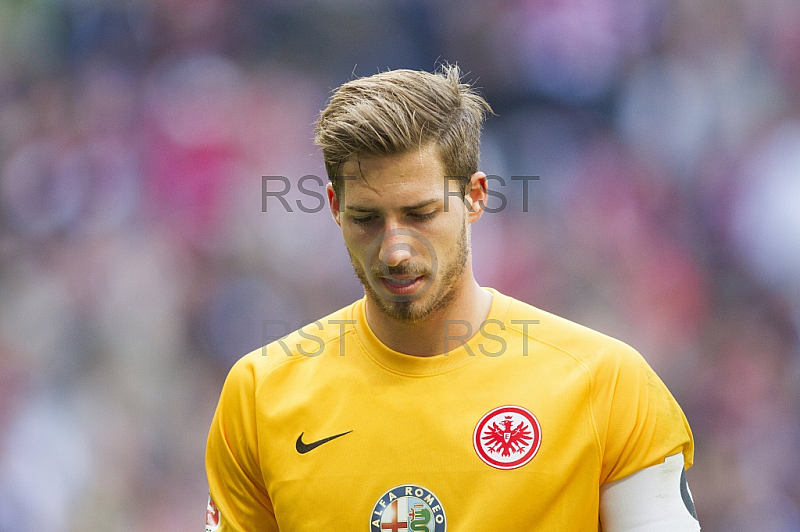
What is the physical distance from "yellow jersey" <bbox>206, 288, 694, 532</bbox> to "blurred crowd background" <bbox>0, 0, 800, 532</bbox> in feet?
9.26

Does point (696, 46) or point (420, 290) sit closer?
point (420, 290)

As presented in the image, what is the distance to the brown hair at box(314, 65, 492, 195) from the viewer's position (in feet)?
7.34

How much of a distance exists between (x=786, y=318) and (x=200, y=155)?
3592 mm

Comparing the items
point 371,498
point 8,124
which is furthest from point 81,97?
point 371,498

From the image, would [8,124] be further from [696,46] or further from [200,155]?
[696,46]

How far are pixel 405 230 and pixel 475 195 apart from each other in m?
0.32

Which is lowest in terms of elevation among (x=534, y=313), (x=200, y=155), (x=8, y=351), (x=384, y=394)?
(x=8, y=351)

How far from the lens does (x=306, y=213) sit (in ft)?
17.9

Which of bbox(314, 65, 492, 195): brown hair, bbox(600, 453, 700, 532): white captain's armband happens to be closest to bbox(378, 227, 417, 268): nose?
bbox(314, 65, 492, 195): brown hair

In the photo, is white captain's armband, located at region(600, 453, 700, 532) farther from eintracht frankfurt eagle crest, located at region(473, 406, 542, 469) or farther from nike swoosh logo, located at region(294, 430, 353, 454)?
nike swoosh logo, located at region(294, 430, 353, 454)

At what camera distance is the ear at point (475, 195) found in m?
2.43

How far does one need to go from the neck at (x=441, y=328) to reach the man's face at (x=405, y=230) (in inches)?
1.5

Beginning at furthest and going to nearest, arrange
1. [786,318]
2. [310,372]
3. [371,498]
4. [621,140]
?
[621,140]
[786,318]
[310,372]
[371,498]

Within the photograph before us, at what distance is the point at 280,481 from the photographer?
2.31 meters
